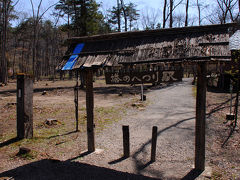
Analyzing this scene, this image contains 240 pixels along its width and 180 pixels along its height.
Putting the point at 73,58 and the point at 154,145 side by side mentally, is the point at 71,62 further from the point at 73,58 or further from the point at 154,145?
the point at 154,145

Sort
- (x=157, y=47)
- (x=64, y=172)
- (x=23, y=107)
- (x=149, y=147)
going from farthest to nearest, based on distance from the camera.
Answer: (x=23, y=107) < (x=149, y=147) < (x=157, y=47) < (x=64, y=172)

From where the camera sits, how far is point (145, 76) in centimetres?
548

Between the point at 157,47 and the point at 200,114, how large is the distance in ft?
7.07

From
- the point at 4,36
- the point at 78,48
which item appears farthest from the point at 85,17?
the point at 78,48

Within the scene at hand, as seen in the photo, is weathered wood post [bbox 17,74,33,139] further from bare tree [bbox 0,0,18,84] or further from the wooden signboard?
bare tree [bbox 0,0,18,84]

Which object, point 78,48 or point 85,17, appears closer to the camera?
point 78,48

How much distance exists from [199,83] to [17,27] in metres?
38.6

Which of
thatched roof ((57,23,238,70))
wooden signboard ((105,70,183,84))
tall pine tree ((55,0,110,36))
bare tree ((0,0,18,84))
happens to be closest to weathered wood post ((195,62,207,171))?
thatched roof ((57,23,238,70))

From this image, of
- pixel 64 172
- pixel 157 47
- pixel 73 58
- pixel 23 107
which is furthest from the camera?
pixel 23 107

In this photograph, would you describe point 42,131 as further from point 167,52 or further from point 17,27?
point 17,27

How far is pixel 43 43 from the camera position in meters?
54.8

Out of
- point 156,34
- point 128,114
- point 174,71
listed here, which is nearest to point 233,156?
point 174,71

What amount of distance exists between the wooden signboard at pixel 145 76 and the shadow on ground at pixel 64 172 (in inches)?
95.3

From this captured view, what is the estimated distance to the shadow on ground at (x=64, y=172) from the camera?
4.98 meters
